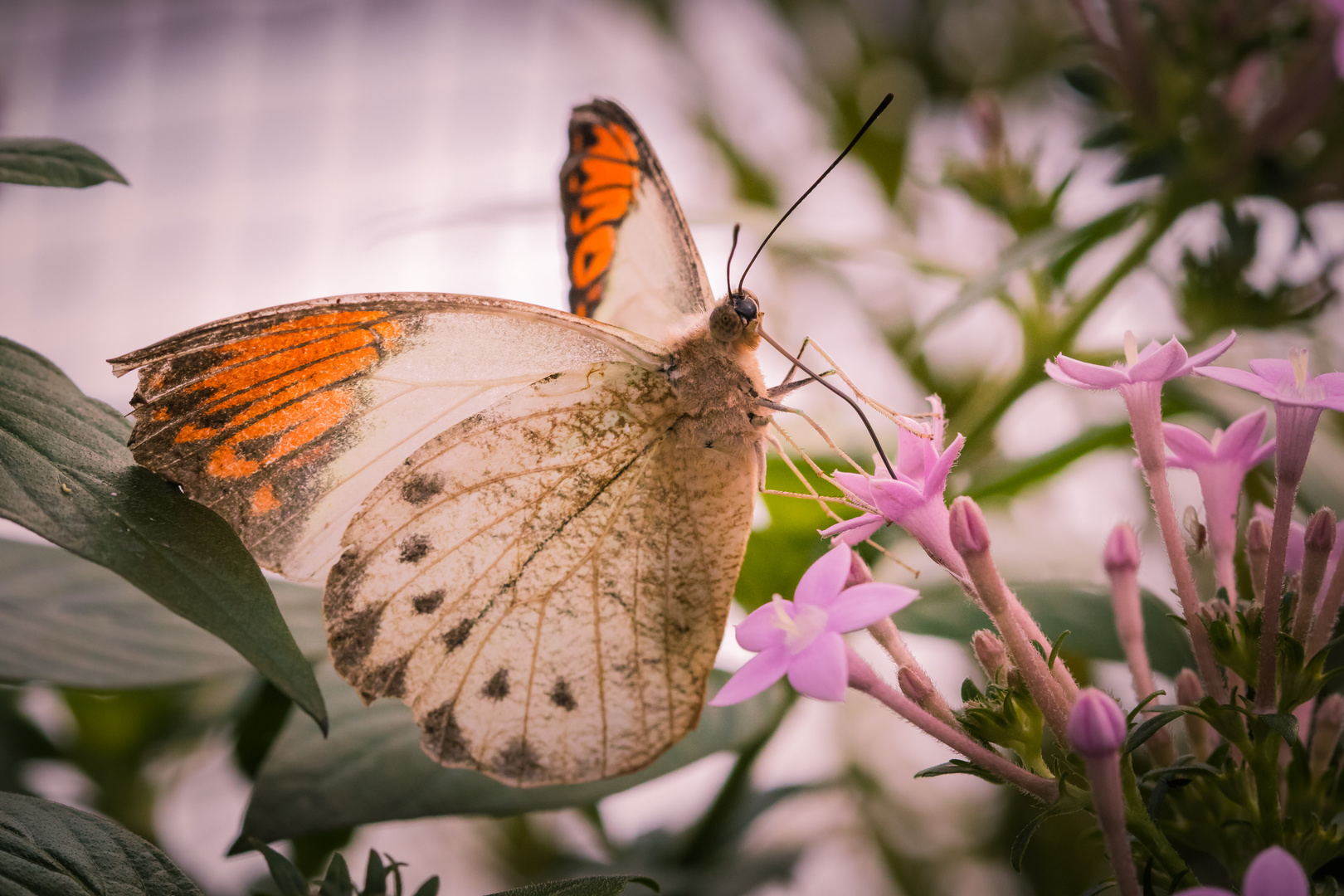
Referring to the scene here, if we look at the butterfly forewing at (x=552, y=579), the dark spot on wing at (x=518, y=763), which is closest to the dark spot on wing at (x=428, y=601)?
the butterfly forewing at (x=552, y=579)

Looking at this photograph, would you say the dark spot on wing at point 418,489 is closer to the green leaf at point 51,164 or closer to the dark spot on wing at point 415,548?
the dark spot on wing at point 415,548

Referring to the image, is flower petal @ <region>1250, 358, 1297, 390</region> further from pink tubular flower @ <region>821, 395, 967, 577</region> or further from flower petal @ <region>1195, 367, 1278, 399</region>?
A: pink tubular flower @ <region>821, 395, 967, 577</region>

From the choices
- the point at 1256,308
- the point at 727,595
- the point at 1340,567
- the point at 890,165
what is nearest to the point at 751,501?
the point at 727,595

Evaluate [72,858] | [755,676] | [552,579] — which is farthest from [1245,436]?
[72,858]

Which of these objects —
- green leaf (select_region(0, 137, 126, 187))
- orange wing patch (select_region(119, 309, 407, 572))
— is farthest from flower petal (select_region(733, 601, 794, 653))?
green leaf (select_region(0, 137, 126, 187))

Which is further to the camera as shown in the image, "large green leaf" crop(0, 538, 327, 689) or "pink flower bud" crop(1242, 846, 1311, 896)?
"large green leaf" crop(0, 538, 327, 689)

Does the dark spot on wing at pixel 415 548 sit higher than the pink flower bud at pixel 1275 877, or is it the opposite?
Answer: the dark spot on wing at pixel 415 548

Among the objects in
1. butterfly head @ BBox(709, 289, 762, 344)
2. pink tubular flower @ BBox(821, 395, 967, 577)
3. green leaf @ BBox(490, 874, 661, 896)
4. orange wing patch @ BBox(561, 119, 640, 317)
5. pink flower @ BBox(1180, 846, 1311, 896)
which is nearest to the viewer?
pink flower @ BBox(1180, 846, 1311, 896)
